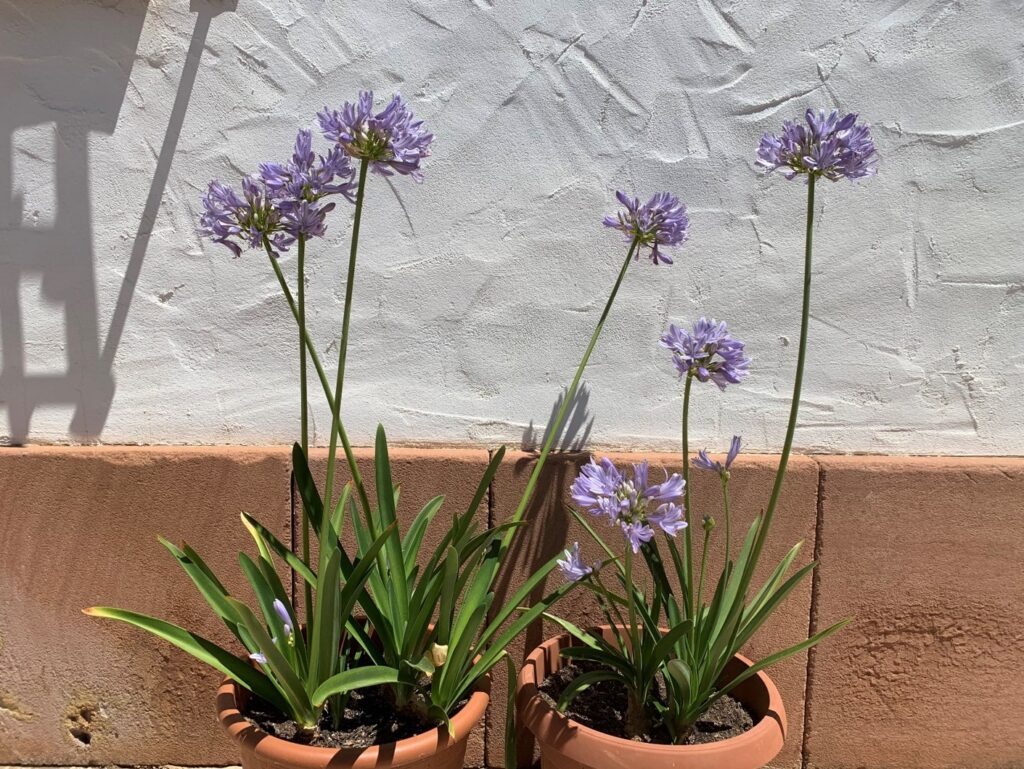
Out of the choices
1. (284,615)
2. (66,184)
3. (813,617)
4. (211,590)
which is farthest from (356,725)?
(66,184)

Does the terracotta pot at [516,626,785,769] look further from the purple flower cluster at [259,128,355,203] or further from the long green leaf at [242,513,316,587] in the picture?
the purple flower cluster at [259,128,355,203]

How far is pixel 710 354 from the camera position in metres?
1.63

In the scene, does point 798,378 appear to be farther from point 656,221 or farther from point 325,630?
point 325,630

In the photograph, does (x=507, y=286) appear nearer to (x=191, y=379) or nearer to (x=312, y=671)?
(x=191, y=379)

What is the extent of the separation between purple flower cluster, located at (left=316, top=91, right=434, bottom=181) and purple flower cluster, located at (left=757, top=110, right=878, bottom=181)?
665 millimetres

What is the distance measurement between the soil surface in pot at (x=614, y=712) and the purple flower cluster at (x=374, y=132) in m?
1.14

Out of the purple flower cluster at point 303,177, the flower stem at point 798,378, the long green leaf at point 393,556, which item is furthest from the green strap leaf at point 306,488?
the flower stem at point 798,378

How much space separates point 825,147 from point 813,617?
120cm

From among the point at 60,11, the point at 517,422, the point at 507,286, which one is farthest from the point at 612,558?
the point at 60,11

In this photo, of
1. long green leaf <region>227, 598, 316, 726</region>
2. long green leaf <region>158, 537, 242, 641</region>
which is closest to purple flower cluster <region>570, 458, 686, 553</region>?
long green leaf <region>227, 598, 316, 726</region>

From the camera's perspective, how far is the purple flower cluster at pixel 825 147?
1.54 meters

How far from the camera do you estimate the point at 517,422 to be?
214 cm

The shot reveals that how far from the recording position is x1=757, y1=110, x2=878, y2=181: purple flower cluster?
1537 mm

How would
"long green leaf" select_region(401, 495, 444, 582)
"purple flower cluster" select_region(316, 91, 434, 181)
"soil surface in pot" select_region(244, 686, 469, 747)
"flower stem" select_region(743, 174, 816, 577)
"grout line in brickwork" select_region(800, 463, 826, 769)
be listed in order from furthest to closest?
"grout line in brickwork" select_region(800, 463, 826, 769), "long green leaf" select_region(401, 495, 444, 582), "soil surface in pot" select_region(244, 686, 469, 747), "flower stem" select_region(743, 174, 816, 577), "purple flower cluster" select_region(316, 91, 434, 181)
